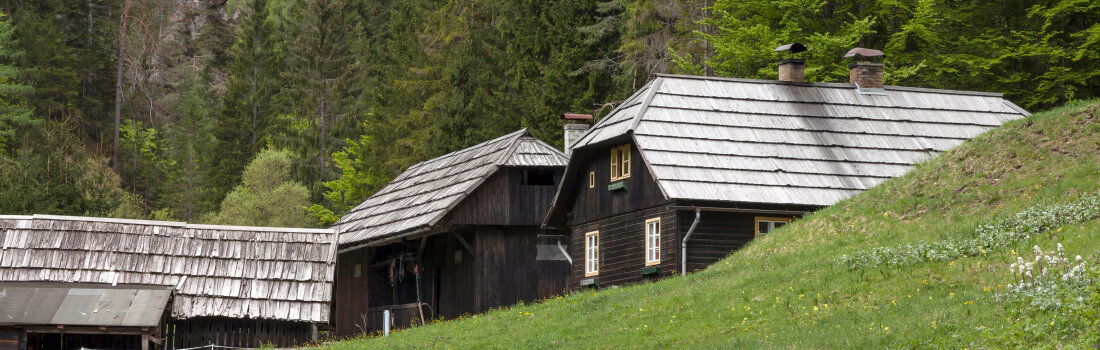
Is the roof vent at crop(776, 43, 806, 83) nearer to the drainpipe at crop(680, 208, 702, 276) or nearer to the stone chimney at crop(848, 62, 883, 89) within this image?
the stone chimney at crop(848, 62, 883, 89)

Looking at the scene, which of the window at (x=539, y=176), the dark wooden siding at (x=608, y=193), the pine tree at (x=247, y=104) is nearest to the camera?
the dark wooden siding at (x=608, y=193)

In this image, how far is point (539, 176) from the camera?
35.9m

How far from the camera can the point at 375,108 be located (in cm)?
6588

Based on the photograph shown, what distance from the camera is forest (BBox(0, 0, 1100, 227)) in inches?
1651

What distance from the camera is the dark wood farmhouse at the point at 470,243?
34.2 metres

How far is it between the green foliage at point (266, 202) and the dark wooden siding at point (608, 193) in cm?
2789

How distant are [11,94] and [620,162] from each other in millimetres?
51151

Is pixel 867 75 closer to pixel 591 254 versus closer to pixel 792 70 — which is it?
pixel 792 70

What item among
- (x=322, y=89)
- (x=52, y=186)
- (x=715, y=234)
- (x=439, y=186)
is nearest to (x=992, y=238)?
(x=715, y=234)

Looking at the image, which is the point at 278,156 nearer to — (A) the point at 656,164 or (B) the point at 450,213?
(B) the point at 450,213

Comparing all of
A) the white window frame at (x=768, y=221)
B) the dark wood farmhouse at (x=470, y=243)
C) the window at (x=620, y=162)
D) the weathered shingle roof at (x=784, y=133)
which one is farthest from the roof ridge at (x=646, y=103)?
the dark wood farmhouse at (x=470, y=243)

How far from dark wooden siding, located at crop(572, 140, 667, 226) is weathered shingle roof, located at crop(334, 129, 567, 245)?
2.14 meters

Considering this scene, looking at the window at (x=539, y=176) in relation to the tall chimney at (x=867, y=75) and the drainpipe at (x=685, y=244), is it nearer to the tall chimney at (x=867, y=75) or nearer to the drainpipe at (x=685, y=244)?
the drainpipe at (x=685, y=244)


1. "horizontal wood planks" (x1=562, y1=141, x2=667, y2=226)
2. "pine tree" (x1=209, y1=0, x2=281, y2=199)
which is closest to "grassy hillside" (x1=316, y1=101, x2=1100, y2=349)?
"horizontal wood planks" (x1=562, y1=141, x2=667, y2=226)
